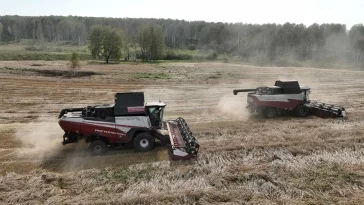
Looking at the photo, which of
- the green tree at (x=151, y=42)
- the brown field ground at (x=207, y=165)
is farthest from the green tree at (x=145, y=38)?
the brown field ground at (x=207, y=165)

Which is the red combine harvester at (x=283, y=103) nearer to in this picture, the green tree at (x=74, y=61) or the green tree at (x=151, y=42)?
the green tree at (x=74, y=61)

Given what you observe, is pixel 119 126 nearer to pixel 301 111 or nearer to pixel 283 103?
pixel 283 103

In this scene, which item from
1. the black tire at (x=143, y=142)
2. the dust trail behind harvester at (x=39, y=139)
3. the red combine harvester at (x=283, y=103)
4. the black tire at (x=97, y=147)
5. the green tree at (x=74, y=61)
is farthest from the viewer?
the green tree at (x=74, y=61)

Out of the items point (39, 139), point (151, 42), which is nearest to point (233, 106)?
point (39, 139)

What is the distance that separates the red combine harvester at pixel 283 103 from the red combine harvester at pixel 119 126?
8262 mm

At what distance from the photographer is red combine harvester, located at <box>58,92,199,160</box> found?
14547mm

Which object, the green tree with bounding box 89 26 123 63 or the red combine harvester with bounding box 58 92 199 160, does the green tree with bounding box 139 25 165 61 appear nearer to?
the green tree with bounding box 89 26 123 63

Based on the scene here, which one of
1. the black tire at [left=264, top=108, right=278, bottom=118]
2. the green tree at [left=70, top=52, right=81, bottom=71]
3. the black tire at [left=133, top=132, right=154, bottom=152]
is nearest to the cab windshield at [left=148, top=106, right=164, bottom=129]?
the black tire at [left=133, top=132, right=154, bottom=152]

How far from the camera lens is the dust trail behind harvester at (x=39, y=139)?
1509 centimetres

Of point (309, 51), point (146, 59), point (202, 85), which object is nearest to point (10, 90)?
point (202, 85)

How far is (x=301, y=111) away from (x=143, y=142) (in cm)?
1190

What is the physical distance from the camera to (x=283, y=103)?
71.2ft

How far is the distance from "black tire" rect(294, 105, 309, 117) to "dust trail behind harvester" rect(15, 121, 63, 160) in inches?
574

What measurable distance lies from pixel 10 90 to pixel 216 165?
26.8m
